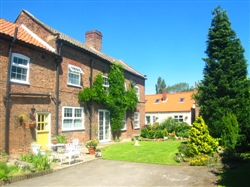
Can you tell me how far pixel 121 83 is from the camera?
2075 centimetres

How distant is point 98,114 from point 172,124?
10.8 meters

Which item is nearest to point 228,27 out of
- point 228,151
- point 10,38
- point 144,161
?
point 228,151

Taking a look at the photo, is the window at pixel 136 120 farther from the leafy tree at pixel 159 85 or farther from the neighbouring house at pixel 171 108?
the leafy tree at pixel 159 85

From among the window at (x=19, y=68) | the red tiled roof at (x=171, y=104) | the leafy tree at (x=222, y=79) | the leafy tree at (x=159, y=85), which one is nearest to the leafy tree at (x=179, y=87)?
the leafy tree at (x=159, y=85)

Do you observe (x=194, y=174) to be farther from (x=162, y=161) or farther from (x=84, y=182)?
(x=84, y=182)

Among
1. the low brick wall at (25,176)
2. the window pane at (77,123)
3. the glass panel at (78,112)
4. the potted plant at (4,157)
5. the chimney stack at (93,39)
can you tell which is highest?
the chimney stack at (93,39)

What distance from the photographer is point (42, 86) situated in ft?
44.8

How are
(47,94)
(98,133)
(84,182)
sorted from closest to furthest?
(84,182) < (47,94) < (98,133)

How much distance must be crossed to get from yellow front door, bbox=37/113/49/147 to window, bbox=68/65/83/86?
10.8 ft

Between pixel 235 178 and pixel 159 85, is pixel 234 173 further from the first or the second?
pixel 159 85

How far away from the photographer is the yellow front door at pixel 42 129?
43.5ft

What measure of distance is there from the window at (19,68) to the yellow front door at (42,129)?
2375 millimetres

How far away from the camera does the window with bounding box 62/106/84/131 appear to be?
597 inches

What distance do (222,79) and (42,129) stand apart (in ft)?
41.2
